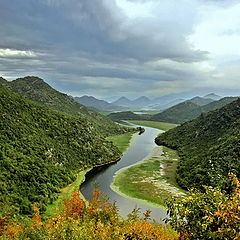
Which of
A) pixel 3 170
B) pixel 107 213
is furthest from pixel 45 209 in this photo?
pixel 107 213

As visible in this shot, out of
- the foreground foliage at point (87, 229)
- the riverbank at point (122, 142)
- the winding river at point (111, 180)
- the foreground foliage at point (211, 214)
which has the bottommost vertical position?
the winding river at point (111, 180)

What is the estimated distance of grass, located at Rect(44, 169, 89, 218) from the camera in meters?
49.5

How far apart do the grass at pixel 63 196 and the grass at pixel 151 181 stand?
10.4 metres

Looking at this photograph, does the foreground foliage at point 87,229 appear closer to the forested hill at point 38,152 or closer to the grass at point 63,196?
the grass at point 63,196

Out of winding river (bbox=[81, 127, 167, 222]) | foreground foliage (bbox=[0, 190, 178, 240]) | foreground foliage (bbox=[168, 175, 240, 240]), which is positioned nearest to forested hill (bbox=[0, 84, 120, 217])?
winding river (bbox=[81, 127, 167, 222])

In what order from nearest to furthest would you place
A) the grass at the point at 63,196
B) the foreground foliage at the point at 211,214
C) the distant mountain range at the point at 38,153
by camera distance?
the foreground foliage at the point at 211,214 → the grass at the point at 63,196 → the distant mountain range at the point at 38,153

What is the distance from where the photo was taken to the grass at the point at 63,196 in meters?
49.5

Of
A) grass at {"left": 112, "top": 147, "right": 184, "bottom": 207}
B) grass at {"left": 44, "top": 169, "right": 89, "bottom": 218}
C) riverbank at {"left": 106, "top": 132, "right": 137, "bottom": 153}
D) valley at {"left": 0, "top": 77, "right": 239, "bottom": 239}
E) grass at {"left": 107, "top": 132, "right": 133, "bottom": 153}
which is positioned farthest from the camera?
riverbank at {"left": 106, "top": 132, "right": 137, "bottom": 153}

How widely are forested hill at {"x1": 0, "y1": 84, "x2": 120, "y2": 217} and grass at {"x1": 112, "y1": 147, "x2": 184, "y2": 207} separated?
14.2 m

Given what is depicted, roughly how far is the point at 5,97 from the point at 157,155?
220 feet

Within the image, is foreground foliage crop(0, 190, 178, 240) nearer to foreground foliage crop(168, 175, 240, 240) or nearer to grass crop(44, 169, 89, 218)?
foreground foliage crop(168, 175, 240, 240)

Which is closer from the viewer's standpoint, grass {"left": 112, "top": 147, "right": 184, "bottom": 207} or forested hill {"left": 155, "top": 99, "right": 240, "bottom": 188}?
grass {"left": 112, "top": 147, "right": 184, "bottom": 207}

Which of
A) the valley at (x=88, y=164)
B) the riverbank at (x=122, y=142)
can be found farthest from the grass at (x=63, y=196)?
the riverbank at (x=122, y=142)

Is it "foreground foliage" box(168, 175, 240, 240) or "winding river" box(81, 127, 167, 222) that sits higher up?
"foreground foliage" box(168, 175, 240, 240)
